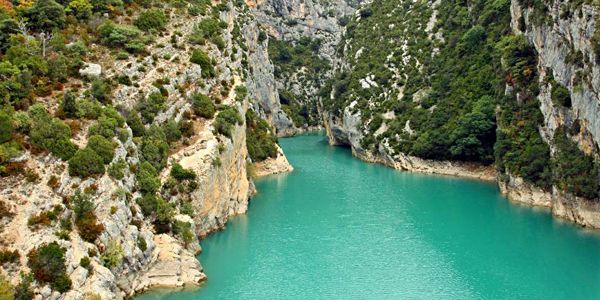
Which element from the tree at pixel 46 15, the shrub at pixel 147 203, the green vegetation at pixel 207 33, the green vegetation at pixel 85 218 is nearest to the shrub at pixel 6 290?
the green vegetation at pixel 85 218

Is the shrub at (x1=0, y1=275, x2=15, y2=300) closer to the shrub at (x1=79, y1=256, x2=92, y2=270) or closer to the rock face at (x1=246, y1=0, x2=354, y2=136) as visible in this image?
the shrub at (x1=79, y1=256, x2=92, y2=270)

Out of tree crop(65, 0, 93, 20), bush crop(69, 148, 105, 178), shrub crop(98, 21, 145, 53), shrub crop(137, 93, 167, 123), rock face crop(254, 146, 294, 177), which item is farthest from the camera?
rock face crop(254, 146, 294, 177)

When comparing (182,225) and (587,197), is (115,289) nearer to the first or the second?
(182,225)

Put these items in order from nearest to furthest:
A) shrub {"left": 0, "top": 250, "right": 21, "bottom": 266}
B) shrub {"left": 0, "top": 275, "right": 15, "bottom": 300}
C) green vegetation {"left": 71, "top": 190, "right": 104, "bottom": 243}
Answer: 1. shrub {"left": 0, "top": 275, "right": 15, "bottom": 300}
2. shrub {"left": 0, "top": 250, "right": 21, "bottom": 266}
3. green vegetation {"left": 71, "top": 190, "right": 104, "bottom": 243}

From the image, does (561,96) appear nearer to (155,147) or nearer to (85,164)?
(155,147)

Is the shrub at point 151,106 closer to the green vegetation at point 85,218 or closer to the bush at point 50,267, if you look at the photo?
the green vegetation at point 85,218

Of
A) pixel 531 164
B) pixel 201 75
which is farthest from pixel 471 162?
pixel 201 75

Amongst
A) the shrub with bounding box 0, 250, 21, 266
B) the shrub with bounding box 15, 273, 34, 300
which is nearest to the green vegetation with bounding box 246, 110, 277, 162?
the shrub with bounding box 0, 250, 21, 266
